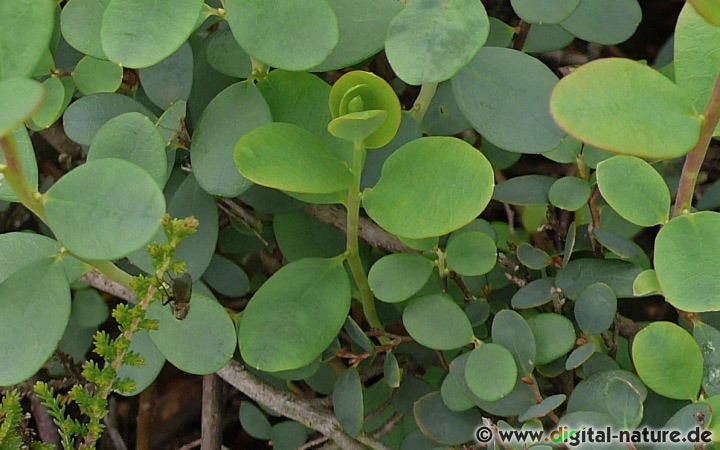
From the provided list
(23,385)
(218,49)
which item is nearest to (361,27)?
(218,49)

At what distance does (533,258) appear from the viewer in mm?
1084

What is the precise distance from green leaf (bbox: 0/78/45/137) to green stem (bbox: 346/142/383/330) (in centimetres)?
36

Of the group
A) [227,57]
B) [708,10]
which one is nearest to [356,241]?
[227,57]

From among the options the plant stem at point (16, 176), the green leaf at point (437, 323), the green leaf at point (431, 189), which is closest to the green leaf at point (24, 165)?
the plant stem at point (16, 176)

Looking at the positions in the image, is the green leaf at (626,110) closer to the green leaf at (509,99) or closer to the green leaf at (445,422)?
the green leaf at (509,99)

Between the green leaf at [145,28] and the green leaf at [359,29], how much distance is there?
0.17 metres

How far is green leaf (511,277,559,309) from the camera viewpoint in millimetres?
1047

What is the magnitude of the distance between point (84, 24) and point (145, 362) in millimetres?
449

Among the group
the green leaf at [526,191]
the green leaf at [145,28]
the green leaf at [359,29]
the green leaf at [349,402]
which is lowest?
the green leaf at [349,402]

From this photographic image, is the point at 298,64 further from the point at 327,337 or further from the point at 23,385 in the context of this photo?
the point at 23,385

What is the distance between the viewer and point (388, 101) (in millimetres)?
903

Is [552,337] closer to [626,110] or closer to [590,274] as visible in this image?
[590,274]

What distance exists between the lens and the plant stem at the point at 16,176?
2.56ft

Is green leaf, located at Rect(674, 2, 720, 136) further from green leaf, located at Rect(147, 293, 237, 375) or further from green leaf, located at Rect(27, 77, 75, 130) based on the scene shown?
green leaf, located at Rect(27, 77, 75, 130)
